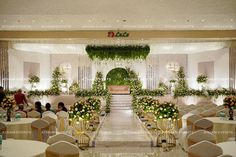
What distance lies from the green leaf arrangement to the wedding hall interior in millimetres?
58

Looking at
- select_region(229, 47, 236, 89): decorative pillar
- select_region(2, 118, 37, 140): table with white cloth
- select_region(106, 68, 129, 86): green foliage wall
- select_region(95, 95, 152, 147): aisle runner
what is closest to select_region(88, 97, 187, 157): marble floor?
select_region(95, 95, 152, 147): aisle runner

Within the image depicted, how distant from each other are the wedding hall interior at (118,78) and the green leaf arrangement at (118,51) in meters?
0.06

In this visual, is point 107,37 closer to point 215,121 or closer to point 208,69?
point 215,121

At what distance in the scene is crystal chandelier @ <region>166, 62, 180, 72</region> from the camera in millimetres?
25384

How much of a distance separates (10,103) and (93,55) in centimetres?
1168

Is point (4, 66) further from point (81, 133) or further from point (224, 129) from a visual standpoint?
point (224, 129)

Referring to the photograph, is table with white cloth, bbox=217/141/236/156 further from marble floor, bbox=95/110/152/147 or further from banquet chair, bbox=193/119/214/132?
marble floor, bbox=95/110/152/147

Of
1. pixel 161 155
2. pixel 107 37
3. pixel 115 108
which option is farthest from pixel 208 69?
pixel 161 155

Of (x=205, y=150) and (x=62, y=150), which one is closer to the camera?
(x=205, y=150)

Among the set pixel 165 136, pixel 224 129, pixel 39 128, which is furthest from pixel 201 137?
pixel 165 136

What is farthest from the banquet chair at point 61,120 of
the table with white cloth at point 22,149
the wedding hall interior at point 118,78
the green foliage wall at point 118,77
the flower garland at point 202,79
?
the green foliage wall at point 118,77

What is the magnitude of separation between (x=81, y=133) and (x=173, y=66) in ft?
55.2

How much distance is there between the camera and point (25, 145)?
5906 mm

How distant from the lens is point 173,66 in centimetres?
2559
